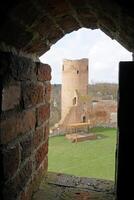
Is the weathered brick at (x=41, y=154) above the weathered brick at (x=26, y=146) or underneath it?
underneath

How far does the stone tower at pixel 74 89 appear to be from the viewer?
44.7 ft

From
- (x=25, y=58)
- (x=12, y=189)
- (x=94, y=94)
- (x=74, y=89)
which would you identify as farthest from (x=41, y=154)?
(x=94, y=94)

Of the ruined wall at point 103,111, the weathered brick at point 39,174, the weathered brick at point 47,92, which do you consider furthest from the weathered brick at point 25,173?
the ruined wall at point 103,111

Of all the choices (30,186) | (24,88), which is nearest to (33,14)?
(24,88)

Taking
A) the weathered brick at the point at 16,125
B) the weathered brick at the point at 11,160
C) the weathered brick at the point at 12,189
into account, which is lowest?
the weathered brick at the point at 12,189

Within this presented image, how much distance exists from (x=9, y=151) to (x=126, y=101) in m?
0.44

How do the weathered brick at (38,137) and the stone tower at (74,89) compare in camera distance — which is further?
the stone tower at (74,89)

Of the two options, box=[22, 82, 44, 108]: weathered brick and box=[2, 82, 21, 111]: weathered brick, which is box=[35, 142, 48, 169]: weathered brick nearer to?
box=[22, 82, 44, 108]: weathered brick

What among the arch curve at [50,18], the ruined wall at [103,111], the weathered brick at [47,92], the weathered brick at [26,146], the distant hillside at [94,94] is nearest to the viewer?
the arch curve at [50,18]

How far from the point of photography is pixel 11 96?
3.36 ft

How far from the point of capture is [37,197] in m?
1.37

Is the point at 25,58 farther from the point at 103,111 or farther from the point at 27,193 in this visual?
the point at 103,111

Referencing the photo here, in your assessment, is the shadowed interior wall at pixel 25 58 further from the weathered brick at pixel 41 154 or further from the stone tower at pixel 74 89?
the stone tower at pixel 74 89

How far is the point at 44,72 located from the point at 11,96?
0.48 meters
